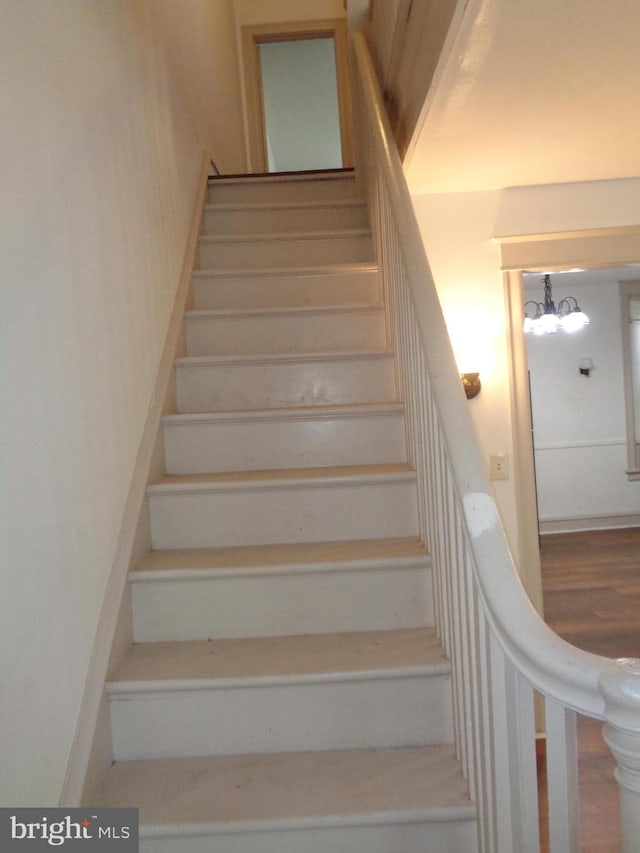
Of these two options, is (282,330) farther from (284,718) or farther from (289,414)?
(284,718)

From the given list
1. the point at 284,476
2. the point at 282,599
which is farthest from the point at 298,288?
the point at 282,599

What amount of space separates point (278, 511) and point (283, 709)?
653 millimetres

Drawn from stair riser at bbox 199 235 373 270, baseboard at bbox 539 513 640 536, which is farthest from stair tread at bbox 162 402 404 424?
baseboard at bbox 539 513 640 536

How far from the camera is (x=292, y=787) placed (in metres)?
1.58

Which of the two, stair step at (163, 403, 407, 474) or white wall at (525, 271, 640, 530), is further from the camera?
white wall at (525, 271, 640, 530)

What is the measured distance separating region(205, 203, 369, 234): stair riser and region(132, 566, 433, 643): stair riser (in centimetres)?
214

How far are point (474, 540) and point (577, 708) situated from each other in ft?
1.27

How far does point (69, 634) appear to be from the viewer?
5.20ft

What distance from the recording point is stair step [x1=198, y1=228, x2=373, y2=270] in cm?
330

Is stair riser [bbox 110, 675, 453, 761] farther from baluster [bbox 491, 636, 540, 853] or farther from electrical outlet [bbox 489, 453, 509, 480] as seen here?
electrical outlet [bbox 489, 453, 509, 480]

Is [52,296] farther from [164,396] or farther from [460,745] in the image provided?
[460,745]

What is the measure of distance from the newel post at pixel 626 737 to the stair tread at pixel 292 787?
739 millimetres

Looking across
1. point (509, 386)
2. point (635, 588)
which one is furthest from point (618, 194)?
point (635, 588)

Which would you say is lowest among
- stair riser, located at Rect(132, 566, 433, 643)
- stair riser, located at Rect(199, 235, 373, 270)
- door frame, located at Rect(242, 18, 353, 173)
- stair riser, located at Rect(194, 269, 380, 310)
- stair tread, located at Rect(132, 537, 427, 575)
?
stair riser, located at Rect(132, 566, 433, 643)
